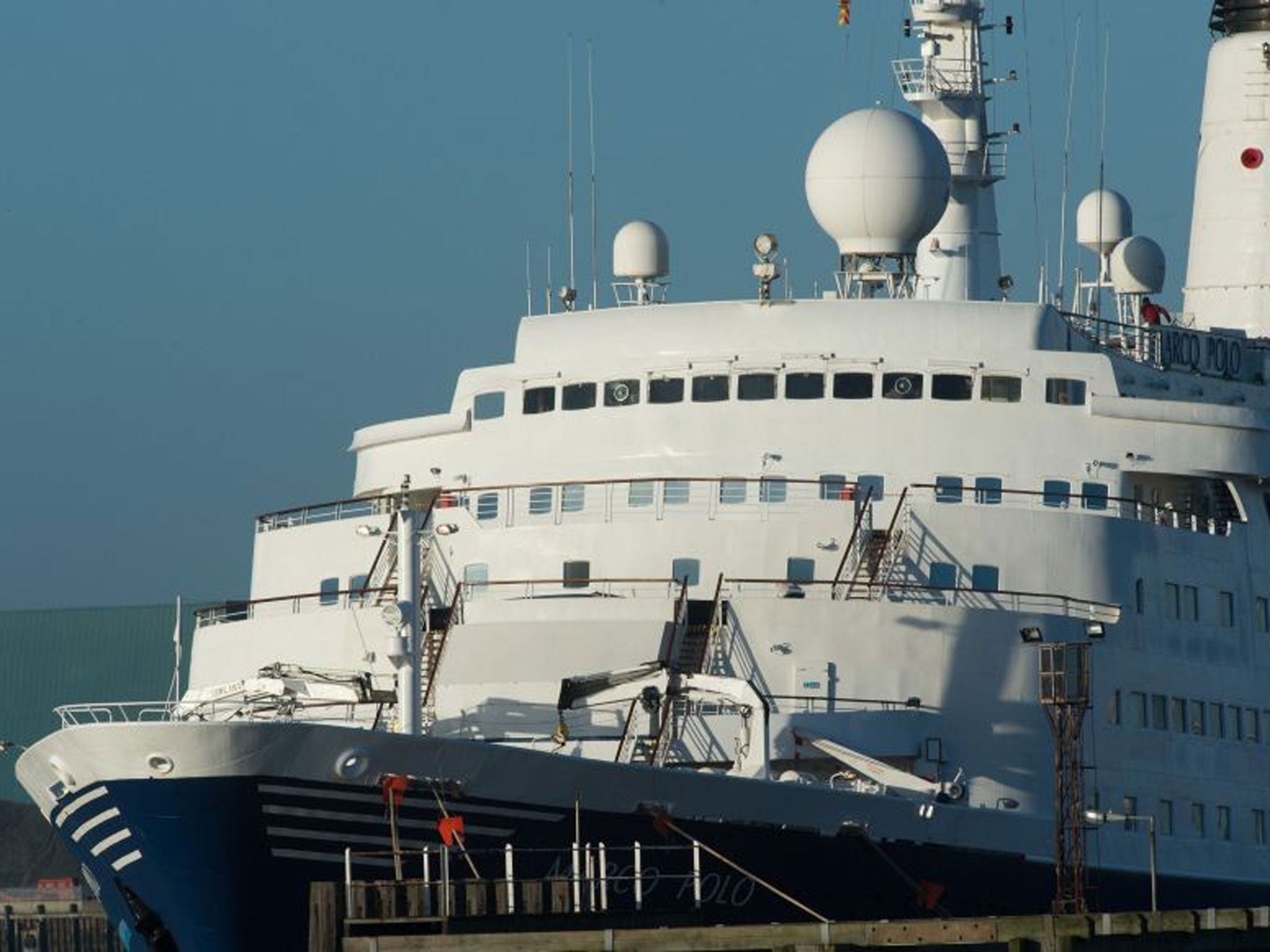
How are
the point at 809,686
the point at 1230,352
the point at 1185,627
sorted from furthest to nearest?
the point at 1230,352
the point at 1185,627
the point at 809,686

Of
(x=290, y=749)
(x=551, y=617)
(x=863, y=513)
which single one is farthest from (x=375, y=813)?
(x=863, y=513)

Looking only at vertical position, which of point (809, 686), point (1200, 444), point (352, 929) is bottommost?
point (352, 929)

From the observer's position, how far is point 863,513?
40000mm

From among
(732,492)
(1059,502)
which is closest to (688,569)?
(732,492)

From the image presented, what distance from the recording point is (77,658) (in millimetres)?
92188

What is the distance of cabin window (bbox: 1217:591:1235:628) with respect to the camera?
43094mm

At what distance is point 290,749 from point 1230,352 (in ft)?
61.5

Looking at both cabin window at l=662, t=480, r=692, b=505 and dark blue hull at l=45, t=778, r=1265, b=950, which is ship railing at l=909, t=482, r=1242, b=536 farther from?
dark blue hull at l=45, t=778, r=1265, b=950

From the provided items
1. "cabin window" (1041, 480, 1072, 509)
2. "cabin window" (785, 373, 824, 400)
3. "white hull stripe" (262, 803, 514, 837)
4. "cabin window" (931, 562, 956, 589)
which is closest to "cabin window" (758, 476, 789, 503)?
"cabin window" (785, 373, 824, 400)

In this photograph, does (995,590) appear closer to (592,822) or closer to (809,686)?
(809,686)

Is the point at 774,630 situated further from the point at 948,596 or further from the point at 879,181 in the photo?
the point at 879,181

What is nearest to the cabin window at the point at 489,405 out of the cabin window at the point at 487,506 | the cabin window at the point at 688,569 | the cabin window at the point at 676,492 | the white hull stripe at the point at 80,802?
the cabin window at the point at 487,506

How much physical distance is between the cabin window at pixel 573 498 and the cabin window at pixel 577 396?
1.94 m

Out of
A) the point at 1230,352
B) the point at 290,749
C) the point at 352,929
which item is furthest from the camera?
the point at 1230,352
